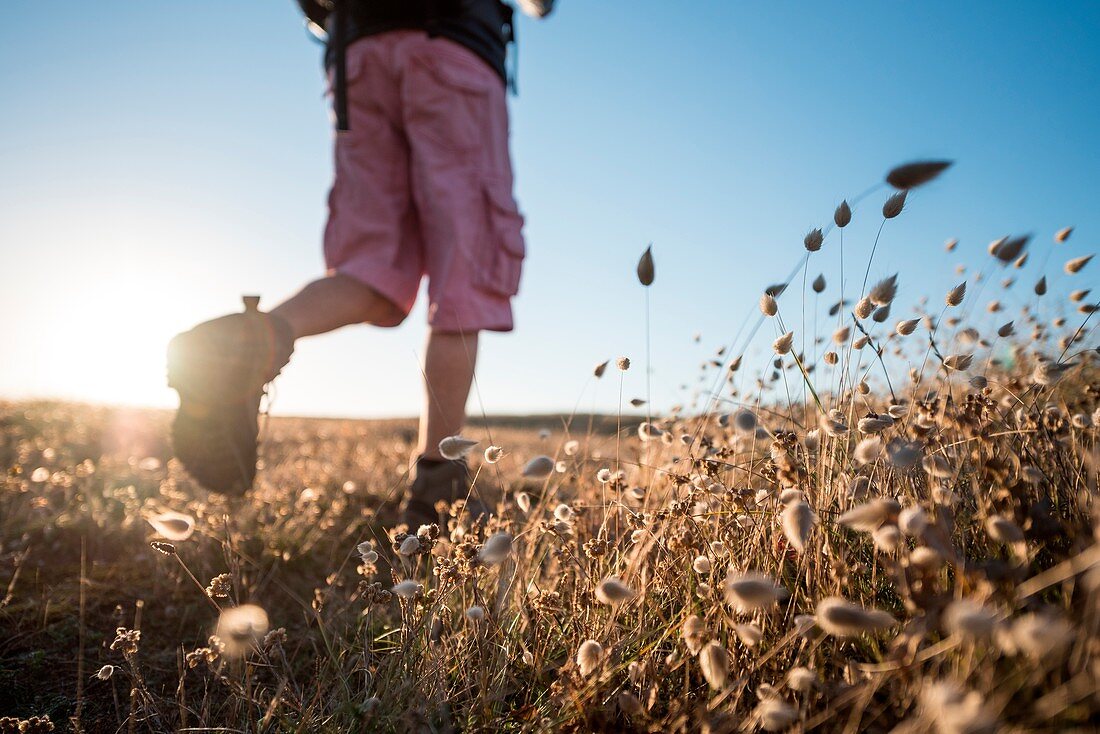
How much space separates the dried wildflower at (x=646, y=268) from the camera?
1.46 meters

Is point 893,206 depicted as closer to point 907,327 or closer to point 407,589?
point 907,327

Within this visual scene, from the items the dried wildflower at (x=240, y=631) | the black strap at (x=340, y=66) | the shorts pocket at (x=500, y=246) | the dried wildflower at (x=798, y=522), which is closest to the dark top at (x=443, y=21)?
the black strap at (x=340, y=66)

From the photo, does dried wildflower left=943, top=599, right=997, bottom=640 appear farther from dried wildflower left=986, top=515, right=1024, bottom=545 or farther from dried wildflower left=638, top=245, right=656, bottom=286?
dried wildflower left=638, top=245, right=656, bottom=286

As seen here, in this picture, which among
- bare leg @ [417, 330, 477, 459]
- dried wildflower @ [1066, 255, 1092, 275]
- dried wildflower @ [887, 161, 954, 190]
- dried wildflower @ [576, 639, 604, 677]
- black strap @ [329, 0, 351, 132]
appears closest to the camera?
dried wildflower @ [576, 639, 604, 677]

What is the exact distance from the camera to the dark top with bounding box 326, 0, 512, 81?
2880mm

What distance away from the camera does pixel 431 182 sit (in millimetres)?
2898

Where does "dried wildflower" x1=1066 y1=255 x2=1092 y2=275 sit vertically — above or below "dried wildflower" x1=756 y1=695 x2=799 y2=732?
above

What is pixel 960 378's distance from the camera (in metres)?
1.79

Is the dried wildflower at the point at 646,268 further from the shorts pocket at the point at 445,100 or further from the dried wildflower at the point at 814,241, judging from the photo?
the shorts pocket at the point at 445,100

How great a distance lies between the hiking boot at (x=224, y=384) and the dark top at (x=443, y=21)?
4.83 feet

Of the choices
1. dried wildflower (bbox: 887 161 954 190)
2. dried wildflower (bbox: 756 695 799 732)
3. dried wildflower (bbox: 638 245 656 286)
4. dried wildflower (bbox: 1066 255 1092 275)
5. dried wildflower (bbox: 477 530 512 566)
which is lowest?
dried wildflower (bbox: 756 695 799 732)

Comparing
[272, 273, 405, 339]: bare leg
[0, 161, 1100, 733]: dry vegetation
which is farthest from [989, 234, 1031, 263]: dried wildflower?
[272, 273, 405, 339]: bare leg

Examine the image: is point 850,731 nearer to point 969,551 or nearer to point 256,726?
point 969,551

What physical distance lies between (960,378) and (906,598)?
116 cm
